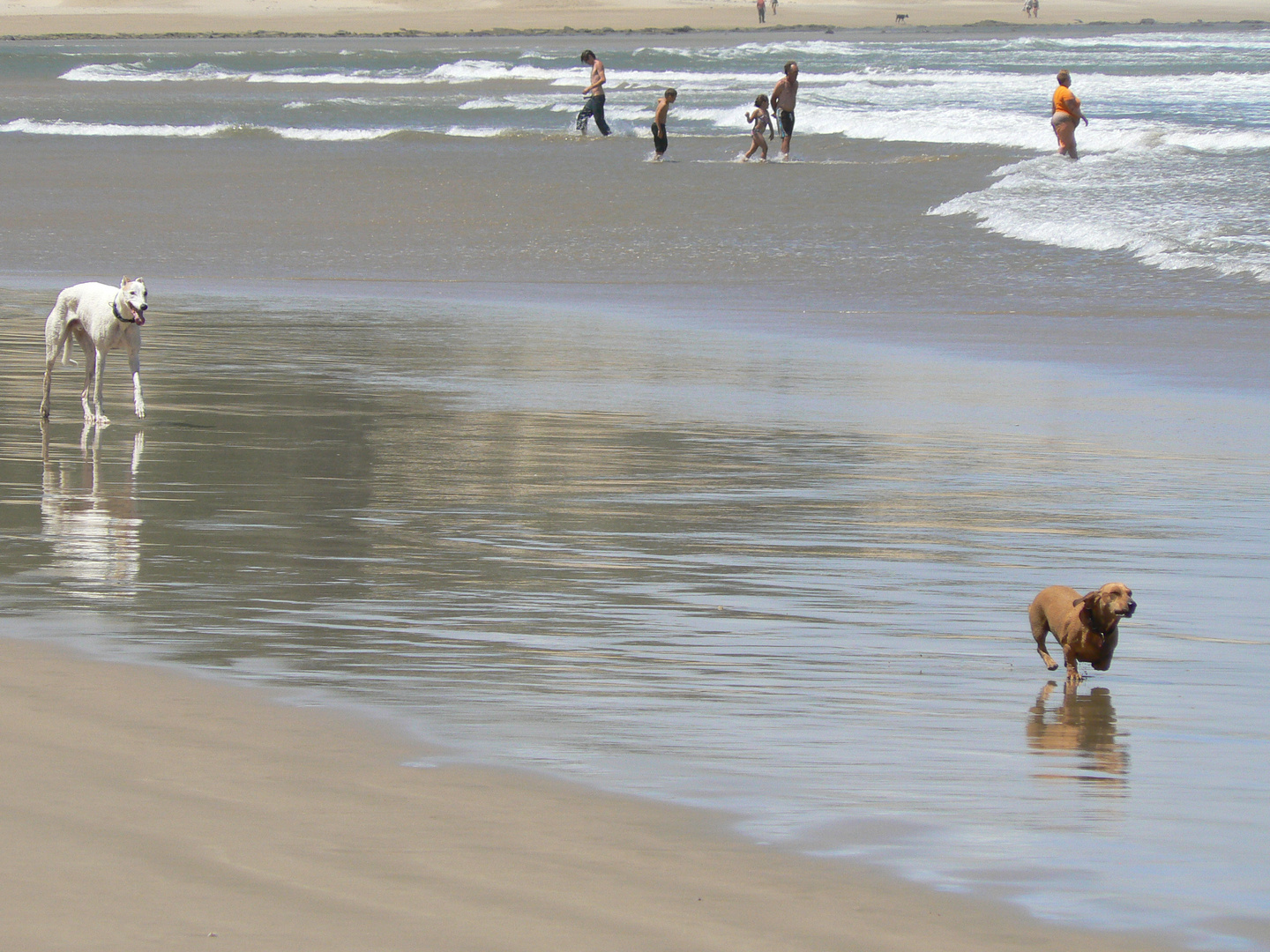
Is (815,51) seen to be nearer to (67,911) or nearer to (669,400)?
(669,400)

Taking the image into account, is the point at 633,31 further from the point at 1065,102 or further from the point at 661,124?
the point at 1065,102

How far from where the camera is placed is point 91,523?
7.01 m

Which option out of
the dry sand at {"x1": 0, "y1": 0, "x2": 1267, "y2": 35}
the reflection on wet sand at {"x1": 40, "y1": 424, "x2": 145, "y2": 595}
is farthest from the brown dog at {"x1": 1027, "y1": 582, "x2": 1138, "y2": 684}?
the dry sand at {"x1": 0, "y1": 0, "x2": 1267, "y2": 35}

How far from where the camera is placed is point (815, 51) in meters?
67.4

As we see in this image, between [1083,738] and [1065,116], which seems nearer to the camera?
[1083,738]

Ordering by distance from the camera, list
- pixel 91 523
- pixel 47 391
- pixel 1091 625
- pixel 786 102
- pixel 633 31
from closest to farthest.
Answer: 1. pixel 1091 625
2. pixel 91 523
3. pixel 47 391
4. pixel 786 102
5. pixel 633 31

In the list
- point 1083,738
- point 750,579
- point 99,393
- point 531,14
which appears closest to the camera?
point 1083,738

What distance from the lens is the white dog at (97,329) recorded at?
959 cm

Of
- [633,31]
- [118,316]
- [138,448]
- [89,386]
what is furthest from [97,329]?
[633,31]

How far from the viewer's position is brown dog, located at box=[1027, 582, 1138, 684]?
4809 mm

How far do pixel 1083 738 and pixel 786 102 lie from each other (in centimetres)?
2494

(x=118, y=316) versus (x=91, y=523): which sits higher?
(x=118, y=316)

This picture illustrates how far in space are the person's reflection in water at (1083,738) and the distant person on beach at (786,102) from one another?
78.4ft

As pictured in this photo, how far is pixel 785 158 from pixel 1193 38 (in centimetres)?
5509
